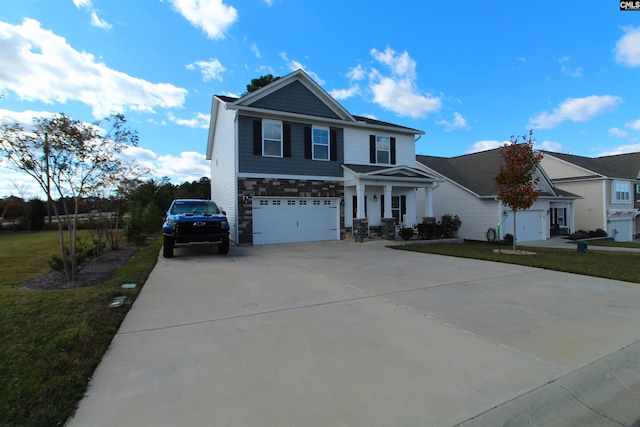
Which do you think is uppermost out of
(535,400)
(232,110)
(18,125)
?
(232,110)

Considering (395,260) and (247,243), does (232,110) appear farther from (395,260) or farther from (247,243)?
(395,260)

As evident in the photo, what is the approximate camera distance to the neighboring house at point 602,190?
24.8 metres

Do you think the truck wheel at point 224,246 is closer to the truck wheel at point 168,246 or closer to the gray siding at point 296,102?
the truck wheel at point 168,246

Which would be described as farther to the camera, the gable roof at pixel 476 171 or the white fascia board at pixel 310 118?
the gable roof at pixel 476 171

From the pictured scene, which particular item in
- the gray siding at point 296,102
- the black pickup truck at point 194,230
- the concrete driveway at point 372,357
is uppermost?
the gray siding at point 296,102

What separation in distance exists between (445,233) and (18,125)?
55.8 feet

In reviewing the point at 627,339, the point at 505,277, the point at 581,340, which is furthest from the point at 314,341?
the point at 505,277

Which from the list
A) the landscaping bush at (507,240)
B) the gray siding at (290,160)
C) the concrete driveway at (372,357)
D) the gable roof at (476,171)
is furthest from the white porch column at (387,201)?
the concrete driveway at (372,357)

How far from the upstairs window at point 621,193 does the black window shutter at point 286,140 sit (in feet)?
89.1

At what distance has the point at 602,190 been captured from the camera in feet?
81.0

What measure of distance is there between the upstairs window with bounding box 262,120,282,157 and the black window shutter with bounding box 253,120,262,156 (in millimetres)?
165

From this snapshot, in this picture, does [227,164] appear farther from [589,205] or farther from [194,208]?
[589,205]

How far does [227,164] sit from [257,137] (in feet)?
7.99

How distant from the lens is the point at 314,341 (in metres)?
3.71
